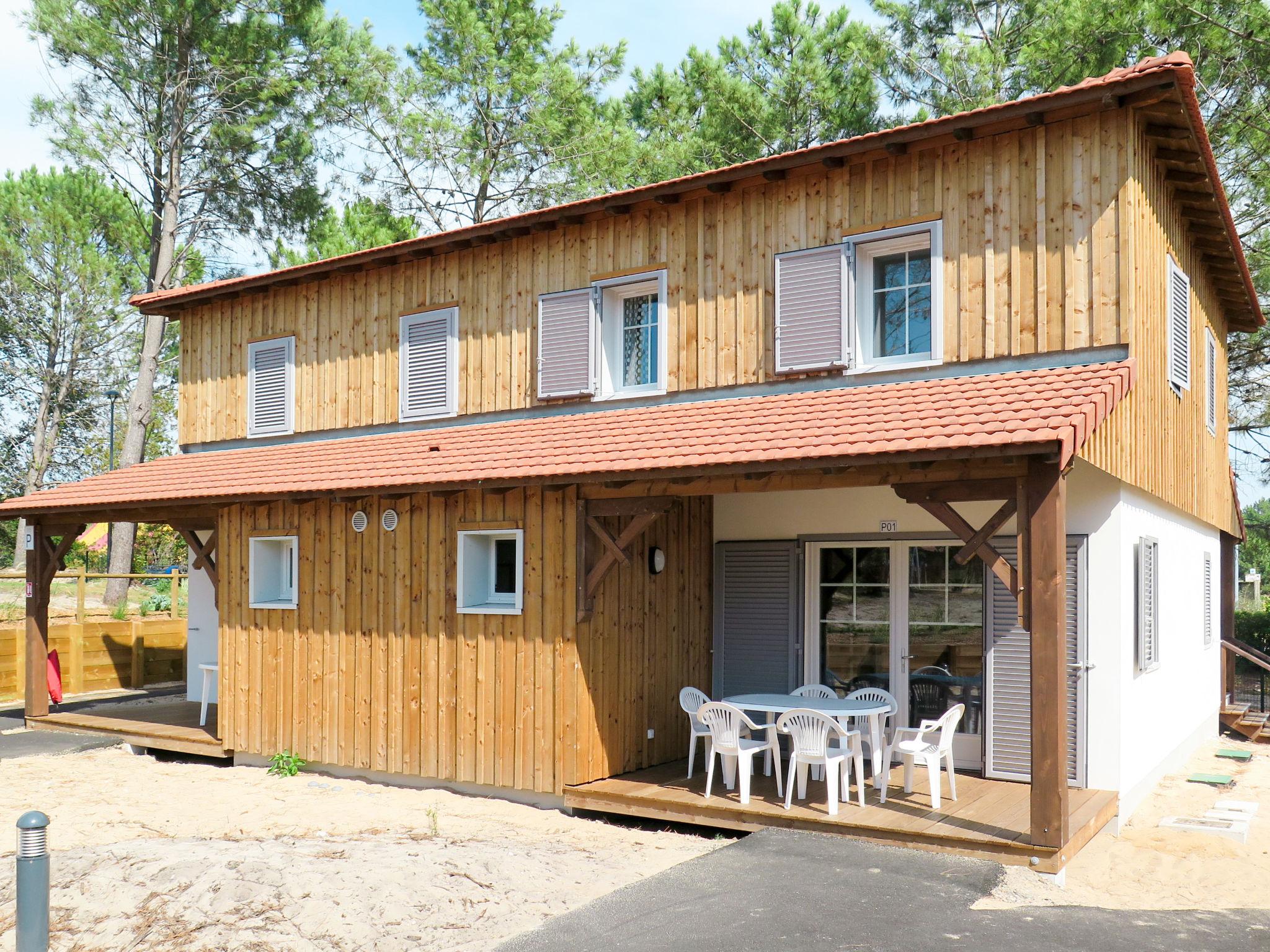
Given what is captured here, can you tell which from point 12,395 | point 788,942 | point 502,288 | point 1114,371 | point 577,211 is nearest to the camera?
point 788,942

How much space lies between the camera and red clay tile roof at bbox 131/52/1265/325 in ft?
27.7

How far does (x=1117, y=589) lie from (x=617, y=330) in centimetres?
528

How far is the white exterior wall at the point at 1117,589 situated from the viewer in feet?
29.2

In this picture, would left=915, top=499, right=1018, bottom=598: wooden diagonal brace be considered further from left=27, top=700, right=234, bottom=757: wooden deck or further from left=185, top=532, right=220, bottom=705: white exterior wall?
left=185, top=532, right=220, bottom=705: white exterior wall

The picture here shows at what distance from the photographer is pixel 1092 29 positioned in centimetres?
1762

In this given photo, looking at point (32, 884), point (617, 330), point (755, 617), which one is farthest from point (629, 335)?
point (32, 884)

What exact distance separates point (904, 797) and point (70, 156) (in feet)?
73.7

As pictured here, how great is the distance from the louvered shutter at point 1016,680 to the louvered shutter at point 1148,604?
2.72 feet

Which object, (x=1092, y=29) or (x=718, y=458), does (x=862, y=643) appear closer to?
(x=718, y=458)

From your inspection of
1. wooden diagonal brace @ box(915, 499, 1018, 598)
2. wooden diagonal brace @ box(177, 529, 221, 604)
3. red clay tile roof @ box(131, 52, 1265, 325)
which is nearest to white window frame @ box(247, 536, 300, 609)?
wooden diagonal brace @ box(177, 529, 221, 604)

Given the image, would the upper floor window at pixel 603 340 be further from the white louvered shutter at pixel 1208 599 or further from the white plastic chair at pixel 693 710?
the white louvered shutter at pixel 1208 599

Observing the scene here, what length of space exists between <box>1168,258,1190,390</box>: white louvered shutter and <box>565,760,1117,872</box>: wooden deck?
4305 mm

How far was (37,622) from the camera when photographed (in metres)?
14.0

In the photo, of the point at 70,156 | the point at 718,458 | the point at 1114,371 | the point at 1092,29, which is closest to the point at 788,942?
the point at 718,458
